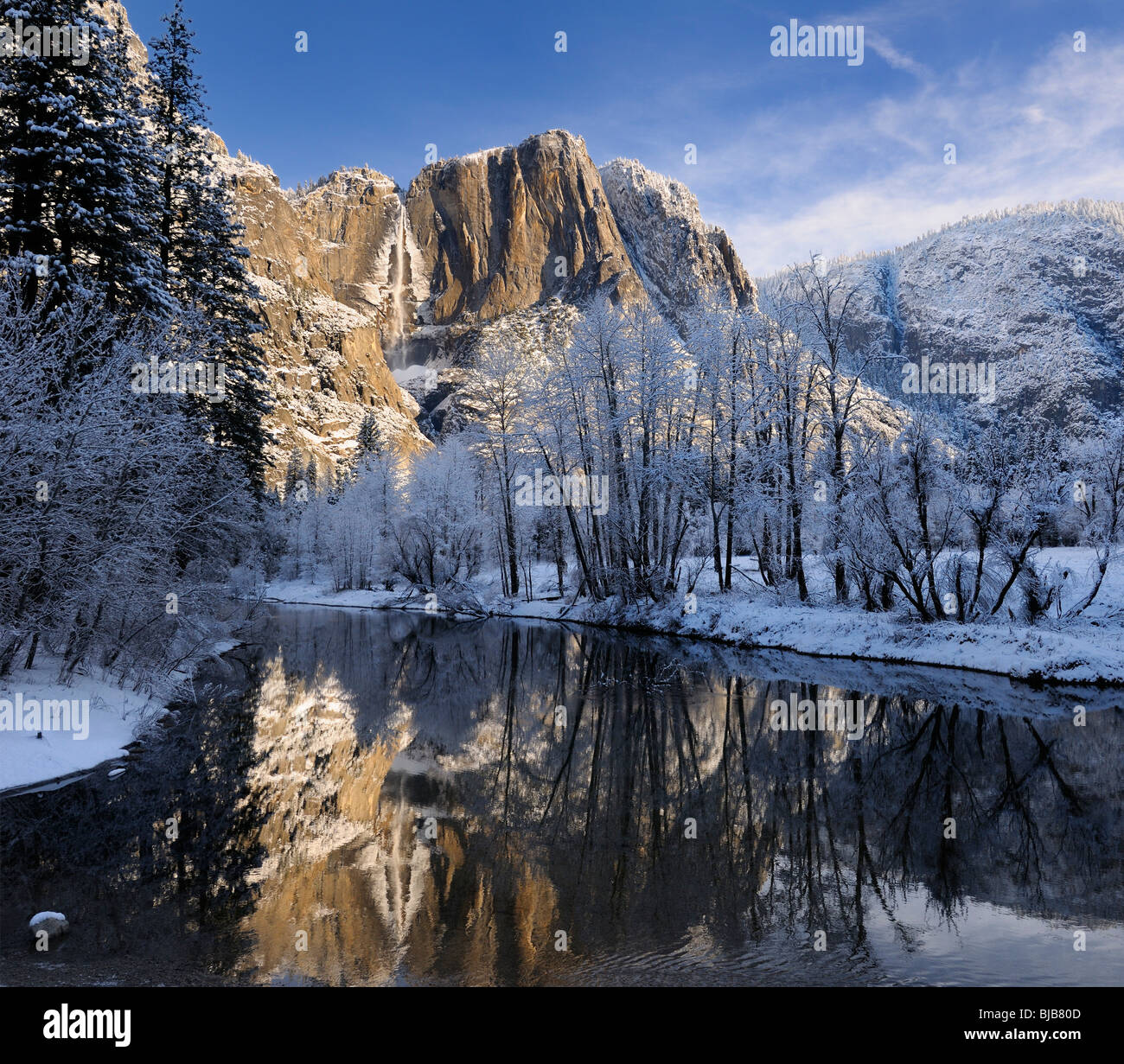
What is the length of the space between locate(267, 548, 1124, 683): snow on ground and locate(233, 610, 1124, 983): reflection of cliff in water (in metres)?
2.62

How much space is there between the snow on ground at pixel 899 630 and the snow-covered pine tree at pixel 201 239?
60.9 ft

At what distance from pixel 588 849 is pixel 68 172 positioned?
20028mm

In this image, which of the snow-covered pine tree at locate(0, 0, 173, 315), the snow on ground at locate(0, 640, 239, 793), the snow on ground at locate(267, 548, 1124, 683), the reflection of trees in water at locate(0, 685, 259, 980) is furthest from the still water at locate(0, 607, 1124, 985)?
the snow-covered pine tree at locate(0, 0, 173, 315)

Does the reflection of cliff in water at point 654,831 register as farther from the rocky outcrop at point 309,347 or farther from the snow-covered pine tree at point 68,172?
the rocky outcrop at point 309,347

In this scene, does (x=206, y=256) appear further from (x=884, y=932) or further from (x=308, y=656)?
A: (x=884, y=932)

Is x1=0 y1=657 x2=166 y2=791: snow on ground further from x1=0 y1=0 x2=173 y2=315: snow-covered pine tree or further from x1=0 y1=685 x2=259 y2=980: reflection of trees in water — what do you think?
x1=0 y1=0 x2=173 y2=315: snow-covered pine tree

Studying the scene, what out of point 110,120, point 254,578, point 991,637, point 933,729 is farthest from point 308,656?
point 991,637

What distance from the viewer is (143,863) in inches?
318

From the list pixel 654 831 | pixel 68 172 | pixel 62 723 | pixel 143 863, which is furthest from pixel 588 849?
pixel 68 172

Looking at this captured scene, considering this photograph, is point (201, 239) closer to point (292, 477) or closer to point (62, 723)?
point (62, 723)

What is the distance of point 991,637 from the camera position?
20.9m

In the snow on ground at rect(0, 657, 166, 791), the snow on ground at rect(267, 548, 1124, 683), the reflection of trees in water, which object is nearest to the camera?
the reflection of trees in water

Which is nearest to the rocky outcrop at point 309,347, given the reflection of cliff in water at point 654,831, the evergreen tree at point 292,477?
the evergreen tree at point 292,477

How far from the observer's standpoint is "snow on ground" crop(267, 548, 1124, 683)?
757 inches
